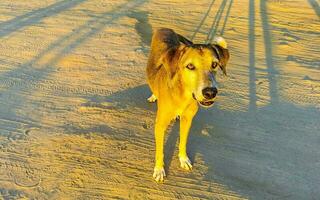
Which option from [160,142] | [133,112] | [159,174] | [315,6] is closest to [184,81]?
[160,142]

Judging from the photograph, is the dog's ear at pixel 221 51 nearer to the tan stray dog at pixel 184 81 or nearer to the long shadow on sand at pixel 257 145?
the tan stray dog at pixel 184 81

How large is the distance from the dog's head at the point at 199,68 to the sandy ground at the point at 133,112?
133 centimetres

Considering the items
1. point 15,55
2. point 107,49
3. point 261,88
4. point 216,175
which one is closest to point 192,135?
point 216,175

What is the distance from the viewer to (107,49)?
754 centimetres

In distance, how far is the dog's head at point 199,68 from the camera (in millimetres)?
3586

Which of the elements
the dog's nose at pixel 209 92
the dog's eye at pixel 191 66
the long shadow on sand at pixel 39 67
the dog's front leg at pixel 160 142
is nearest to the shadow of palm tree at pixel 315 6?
the long shadow on sand at pixel 39 67

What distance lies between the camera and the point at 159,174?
4.60 m

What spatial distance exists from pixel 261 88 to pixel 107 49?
2827 millimetres

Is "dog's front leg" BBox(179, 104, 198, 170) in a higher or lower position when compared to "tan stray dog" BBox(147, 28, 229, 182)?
lower

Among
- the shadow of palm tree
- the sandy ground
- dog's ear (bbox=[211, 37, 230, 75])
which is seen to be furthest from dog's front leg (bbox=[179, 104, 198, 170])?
the shadow of palm tree

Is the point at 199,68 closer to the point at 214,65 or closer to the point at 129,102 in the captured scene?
the point at 214,65

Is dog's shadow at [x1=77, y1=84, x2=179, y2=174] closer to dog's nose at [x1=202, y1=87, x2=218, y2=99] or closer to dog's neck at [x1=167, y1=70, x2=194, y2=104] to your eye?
dog's neck at [x1=167, y1=70, x2=194, y2=104]

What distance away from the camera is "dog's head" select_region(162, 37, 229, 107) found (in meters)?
3.59

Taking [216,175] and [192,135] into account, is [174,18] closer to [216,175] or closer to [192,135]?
[192,135]
